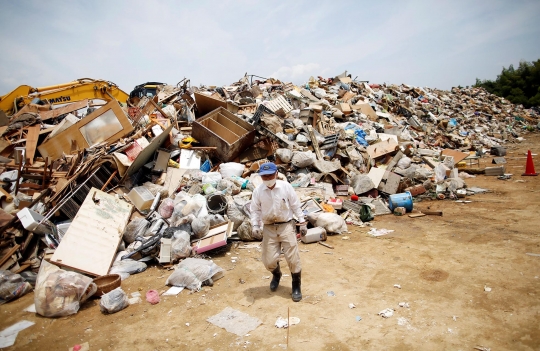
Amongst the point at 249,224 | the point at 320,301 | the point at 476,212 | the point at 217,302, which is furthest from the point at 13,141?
the point at 476,212

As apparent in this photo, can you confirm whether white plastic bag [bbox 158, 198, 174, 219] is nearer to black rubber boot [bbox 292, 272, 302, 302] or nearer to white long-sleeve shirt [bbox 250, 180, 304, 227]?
white long-sleeve shirt [bbox 250, 180, 304, 227]

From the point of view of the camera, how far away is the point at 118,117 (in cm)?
688

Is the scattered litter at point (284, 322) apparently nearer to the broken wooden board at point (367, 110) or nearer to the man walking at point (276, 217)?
the man walking at point (276, 217)

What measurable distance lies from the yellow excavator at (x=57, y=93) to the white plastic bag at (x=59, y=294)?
7162mm

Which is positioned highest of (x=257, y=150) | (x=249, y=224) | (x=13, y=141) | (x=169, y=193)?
(x=13, y=141)

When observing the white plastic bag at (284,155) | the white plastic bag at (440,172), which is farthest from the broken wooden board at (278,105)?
the white plastic bag at (440,172)

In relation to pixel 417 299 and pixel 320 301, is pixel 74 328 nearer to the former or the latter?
pixel 320 301

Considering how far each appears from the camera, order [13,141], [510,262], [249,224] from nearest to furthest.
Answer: [510,262] → [249,224] → [13,141]

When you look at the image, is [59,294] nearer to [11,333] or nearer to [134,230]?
[11,333]

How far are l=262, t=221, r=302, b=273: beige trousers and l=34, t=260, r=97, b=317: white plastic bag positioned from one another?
223 centimetres

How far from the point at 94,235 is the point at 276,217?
3.11 meters

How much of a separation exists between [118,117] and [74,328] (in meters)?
4.90

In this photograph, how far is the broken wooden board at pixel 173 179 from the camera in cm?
634

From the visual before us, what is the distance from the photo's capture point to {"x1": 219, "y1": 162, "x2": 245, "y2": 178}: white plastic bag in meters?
6.78
